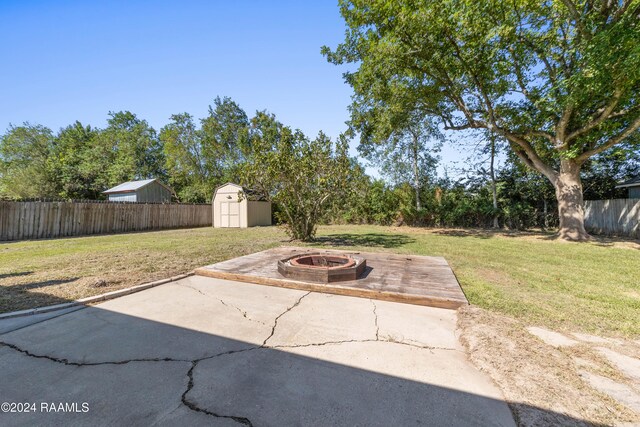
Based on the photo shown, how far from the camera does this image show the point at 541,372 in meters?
1.80

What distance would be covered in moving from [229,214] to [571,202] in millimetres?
17389

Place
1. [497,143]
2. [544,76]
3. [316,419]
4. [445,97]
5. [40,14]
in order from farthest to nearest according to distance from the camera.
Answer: [497,143]
[445,97]
[544,76]
[40,14]
[316,419]

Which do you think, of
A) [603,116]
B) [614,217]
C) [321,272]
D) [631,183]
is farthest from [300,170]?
[631,183]

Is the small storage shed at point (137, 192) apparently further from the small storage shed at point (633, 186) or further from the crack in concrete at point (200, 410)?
the small storage shed at point (633, 186)

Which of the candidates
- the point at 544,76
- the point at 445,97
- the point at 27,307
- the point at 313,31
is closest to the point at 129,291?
the point at 27,307

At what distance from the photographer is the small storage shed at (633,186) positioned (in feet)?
38.0

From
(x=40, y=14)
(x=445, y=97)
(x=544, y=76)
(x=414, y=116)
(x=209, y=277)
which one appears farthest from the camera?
(x=414, y=116)

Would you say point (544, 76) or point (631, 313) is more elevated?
point (544, 76)

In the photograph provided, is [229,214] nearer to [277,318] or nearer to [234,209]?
[234,209]

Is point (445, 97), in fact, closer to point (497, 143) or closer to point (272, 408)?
point (497, 143)

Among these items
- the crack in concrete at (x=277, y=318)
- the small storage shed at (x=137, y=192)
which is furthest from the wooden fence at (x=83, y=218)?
the crack in concrete at (x=277, y=318)

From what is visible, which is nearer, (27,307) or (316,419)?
(316,419)

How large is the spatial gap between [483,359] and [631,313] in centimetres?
254

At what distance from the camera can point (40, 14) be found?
6055 millimetres
